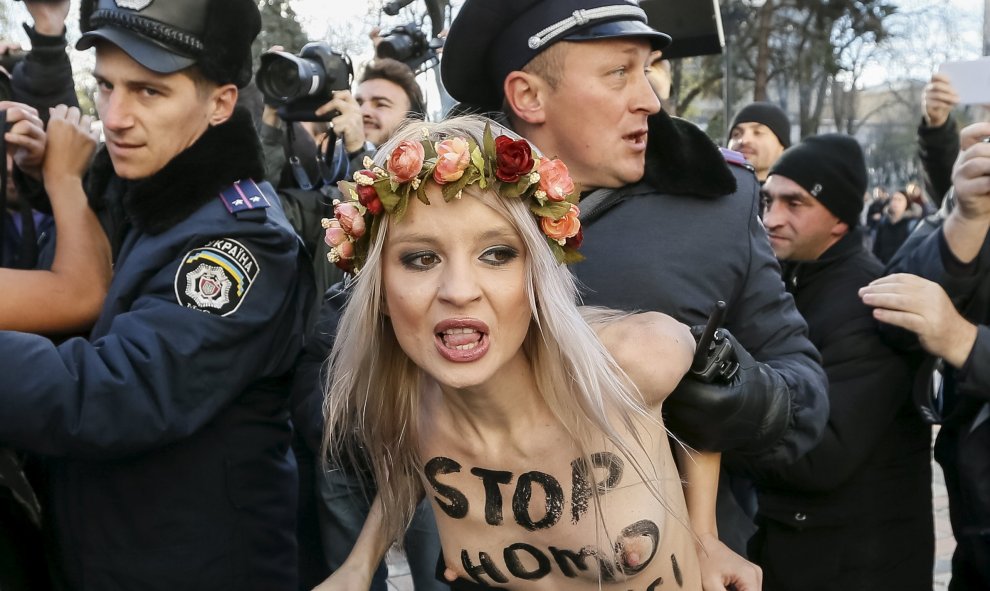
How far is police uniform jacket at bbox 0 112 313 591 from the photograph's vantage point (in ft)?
7.61

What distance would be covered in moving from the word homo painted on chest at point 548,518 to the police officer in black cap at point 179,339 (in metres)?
0.69

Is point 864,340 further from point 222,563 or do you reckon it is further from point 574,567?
point 222,563

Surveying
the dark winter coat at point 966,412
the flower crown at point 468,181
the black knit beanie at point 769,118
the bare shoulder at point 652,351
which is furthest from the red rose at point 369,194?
the black knit beanie at point 769,118

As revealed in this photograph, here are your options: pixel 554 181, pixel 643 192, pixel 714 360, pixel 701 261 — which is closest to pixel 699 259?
pixel 701 261

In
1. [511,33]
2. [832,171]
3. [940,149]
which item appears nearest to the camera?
[511,33]

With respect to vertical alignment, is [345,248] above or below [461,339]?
above

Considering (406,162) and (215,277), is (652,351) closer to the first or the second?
(406,162)

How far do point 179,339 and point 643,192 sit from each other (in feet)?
3.74

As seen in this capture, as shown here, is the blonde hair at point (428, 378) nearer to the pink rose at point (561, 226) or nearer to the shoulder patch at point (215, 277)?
the pink rose at point (561, 226)

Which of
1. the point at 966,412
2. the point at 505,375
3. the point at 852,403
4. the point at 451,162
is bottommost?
the point at 966,412

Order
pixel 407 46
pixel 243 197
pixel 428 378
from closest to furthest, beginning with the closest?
pixel 428 378
pixel 243 197
pixel 407 46

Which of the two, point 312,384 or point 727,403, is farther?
point 312,384

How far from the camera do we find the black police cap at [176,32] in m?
2.57

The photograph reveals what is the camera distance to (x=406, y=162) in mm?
1884
